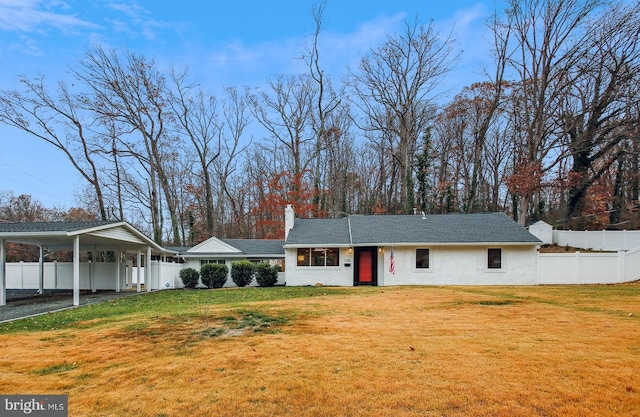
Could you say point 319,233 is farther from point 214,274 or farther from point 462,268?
point 462,268

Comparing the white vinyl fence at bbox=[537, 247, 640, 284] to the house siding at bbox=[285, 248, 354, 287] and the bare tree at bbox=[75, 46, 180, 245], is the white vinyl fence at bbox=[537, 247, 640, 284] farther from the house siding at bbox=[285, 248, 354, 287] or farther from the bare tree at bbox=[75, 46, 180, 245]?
the bare tree at bbox=[75, 46, 180, 245]

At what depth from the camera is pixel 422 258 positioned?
60.2ft

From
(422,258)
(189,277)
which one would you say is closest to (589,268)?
(422,258)

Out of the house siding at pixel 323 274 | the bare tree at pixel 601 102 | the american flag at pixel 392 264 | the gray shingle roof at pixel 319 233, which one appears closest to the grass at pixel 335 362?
the american flag at pixel 392 264

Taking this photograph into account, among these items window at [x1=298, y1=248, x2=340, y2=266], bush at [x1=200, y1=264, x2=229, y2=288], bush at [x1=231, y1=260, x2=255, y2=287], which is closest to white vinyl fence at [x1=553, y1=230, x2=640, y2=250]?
window at [x1=298, y1=248, x2=340, y2=266]

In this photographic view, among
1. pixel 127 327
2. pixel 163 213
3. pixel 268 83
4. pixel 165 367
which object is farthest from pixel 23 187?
pixel 165 367

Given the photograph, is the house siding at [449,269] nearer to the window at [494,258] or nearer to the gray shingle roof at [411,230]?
the window at [494,258]

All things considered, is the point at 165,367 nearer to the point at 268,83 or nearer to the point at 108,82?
the point at 108,82

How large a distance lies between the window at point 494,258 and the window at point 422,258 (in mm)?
2955

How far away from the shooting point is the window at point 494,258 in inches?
704

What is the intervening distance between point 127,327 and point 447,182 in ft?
84.6

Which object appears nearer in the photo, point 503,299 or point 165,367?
point 165,367

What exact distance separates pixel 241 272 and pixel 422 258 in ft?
31.6

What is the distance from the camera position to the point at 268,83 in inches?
1271
